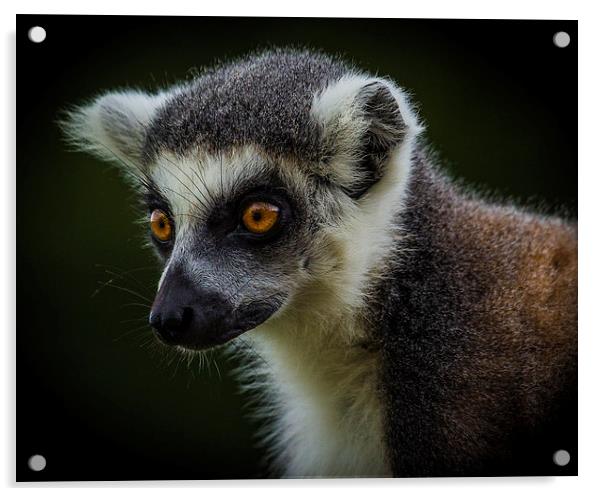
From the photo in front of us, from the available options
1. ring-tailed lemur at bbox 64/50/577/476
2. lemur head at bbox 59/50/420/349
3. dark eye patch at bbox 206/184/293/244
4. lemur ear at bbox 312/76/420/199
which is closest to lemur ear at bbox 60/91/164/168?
ring-tailed lemur at bbox 64/50/577/476

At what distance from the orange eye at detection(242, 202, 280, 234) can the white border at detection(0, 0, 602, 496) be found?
1063mm

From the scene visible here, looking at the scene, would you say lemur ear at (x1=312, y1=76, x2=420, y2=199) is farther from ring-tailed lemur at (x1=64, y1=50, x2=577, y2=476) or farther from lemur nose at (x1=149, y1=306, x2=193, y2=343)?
lemur nose at (x1=149, y1=306, x2=193, y2=343)

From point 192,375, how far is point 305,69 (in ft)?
4.51

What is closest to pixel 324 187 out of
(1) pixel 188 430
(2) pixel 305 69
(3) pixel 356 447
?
(2) pixel 305 69

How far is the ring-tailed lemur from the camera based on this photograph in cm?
281

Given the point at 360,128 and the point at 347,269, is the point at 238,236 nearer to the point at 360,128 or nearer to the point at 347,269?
the point at 347,269

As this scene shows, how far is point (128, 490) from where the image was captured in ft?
11.0

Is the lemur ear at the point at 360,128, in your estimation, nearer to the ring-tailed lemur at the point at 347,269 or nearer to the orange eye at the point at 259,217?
the ring-tailed lemur at the point at 347,269

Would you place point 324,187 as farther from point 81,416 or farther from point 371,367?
point 81,416

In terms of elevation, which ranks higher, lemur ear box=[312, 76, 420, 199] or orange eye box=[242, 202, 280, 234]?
lemur ear box=[312, 76, 420, 199]
